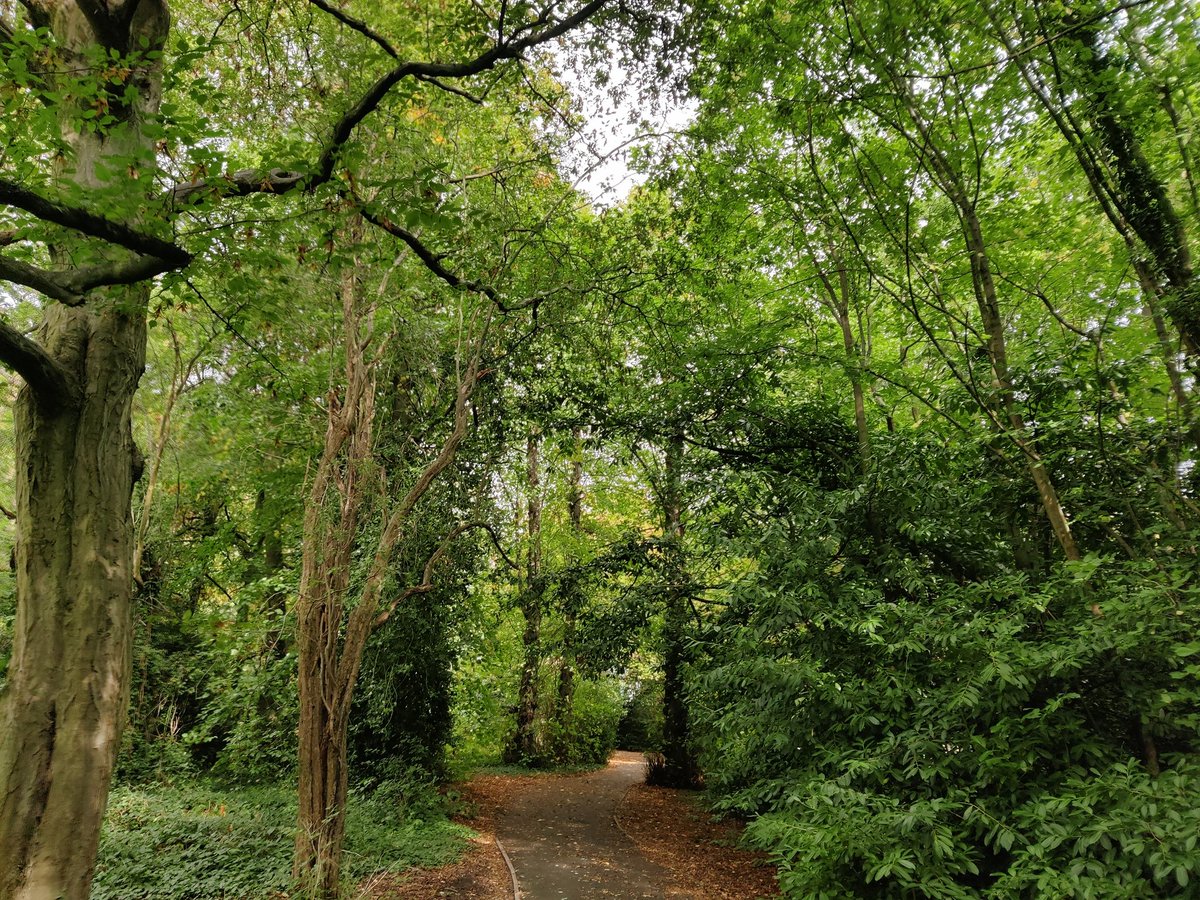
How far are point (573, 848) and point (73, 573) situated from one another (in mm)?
7757

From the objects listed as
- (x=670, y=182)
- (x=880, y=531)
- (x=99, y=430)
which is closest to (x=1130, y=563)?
(x=880, y=531)

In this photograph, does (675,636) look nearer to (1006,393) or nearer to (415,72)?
(1006,393)

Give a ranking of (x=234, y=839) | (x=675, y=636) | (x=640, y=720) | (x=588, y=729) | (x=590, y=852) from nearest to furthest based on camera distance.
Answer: (x=234, y=839), (x=590, y=852), (x=675, y=636), (x=588, y=729), (x=640, y=720)

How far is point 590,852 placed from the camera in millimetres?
8430

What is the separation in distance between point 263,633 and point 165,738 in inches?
162

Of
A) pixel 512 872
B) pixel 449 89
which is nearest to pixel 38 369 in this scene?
pixel 449 89

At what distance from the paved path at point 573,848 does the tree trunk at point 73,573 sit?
5061mm

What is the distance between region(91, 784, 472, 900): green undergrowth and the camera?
18.0 feet

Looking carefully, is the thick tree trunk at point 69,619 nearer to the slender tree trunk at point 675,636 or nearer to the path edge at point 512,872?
the path edge at point 512,872

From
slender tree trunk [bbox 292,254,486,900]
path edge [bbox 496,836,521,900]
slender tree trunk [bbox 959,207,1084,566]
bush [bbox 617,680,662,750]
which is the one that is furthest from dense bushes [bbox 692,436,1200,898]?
bush [bbox 617,680,662,750]

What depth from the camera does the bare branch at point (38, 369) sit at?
2.89 metres

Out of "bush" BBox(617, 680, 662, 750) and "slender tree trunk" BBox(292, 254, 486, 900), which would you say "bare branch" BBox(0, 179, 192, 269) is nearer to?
"slender tree trunk" BBox(292, 254, 486, 900)

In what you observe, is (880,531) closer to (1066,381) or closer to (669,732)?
(1066,381)

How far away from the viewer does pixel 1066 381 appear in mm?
5156
